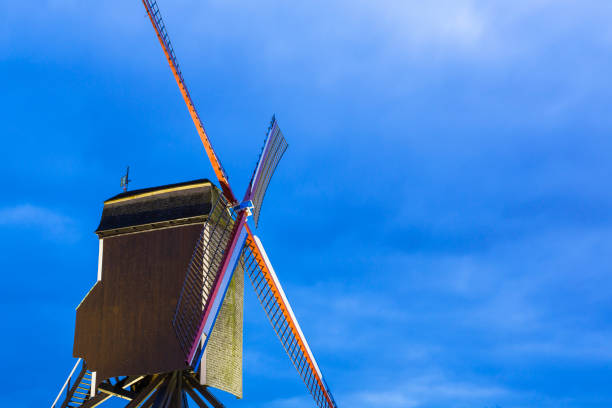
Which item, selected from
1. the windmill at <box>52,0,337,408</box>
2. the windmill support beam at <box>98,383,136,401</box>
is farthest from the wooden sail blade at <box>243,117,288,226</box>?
the windmill support beam at <box>98,383,136,401</box>

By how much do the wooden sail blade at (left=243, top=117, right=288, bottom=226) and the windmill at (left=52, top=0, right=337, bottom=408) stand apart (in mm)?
78

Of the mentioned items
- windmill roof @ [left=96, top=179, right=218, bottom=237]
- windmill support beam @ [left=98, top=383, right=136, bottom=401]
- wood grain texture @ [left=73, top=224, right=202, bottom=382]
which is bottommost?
windmill support beam @ [left=98, top=383, right=136, bottom=401]

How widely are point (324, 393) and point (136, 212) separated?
27.6 ft

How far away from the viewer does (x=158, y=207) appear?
23.6 metres

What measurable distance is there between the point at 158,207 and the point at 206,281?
9.81 feet

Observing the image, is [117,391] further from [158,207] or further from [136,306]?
→ [158,207]

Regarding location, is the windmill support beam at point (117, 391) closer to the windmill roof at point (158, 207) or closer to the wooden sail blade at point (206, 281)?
the wooden sail blade at point (206, 281)

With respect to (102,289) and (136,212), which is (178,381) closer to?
(102,289)

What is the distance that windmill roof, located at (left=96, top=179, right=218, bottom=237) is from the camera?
2306cm

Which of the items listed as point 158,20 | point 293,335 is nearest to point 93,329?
point 293,335

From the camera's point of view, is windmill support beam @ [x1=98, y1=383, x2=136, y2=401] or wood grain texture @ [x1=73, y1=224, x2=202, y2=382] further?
windmill support beam @ [x1=98, y1=383, x2=136, y2=401]

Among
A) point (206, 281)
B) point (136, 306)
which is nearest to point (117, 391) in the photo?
point (136, 306)

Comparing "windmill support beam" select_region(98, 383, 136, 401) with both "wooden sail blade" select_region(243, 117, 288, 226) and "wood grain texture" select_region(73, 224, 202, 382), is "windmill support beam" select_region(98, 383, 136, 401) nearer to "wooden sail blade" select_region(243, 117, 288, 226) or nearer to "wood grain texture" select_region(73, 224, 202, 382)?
"wood grain texture" select_region(73, 224, 202, 382)

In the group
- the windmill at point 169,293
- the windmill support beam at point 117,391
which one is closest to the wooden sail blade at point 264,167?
the windmill at point 169,293
